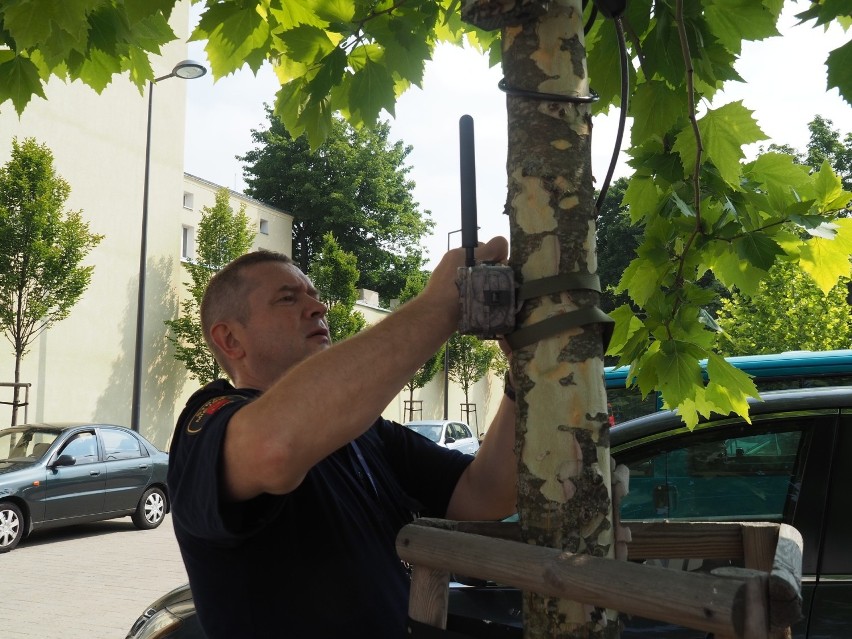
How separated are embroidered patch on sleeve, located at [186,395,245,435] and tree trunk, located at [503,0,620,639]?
677 mm

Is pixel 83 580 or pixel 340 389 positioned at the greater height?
pixel 340 389

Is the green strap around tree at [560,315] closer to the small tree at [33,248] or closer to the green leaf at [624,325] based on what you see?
the green leaf at [624,325]

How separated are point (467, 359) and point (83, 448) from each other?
28.2 meters

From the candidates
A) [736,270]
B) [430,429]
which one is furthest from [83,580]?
[430,429]

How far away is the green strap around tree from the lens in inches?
53.4

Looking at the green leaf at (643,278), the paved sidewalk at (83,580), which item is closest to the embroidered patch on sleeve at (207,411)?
the green leaf at (643,278)

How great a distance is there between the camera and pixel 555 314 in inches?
53.8

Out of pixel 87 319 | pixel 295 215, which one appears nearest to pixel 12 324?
pixel 87 319

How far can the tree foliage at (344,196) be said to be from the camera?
46375mm

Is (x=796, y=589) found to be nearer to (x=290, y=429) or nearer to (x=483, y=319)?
(x=483, y=319)

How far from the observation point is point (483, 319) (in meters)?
1.41

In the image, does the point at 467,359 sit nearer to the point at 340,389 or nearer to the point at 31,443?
the point at 31,443

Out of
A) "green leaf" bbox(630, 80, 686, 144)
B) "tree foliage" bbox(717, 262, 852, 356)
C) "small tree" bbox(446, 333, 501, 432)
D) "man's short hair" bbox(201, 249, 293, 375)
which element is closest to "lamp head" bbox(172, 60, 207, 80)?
"tree foliage" bbox(717, 262, 852, 356)

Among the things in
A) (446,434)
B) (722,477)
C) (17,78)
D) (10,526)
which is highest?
(17,78)
